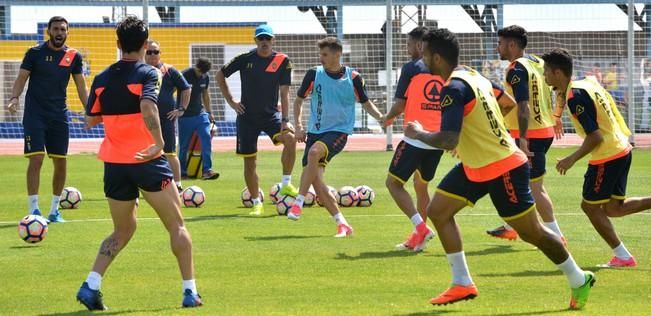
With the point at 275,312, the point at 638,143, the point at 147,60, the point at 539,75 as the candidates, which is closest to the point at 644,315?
the point at 275,312

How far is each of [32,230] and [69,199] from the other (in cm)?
409

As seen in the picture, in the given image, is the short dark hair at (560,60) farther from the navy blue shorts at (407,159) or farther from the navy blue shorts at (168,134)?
the navy blue shorts at (168,134)

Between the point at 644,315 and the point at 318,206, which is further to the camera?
the point at 318,206

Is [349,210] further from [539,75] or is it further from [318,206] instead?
[539,75]

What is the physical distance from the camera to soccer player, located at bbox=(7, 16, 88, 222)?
13672 millimetres

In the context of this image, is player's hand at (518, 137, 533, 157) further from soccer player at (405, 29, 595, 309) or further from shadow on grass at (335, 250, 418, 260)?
soccer player at (405, 29, 595, 309)

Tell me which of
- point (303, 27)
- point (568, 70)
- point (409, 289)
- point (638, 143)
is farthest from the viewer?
point (303, 27)

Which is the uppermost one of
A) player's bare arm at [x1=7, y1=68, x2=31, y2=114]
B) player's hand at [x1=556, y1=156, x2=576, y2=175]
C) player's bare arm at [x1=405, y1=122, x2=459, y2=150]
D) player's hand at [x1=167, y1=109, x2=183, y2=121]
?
player's bare arm at [x1=7, y1=68, x2=31, y2=114]

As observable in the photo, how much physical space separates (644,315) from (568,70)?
9.33 feet

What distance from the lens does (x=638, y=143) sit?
100.0 feet

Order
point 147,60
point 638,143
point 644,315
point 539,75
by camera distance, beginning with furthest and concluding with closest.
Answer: point 638,143, point 147,60, point 539,75, point 644,315

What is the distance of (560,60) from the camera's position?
10.1m

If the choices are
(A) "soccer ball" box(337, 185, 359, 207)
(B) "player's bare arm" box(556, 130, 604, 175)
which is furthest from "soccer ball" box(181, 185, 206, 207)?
(B) "player's bare arm" box(556, 130, 604, 175)

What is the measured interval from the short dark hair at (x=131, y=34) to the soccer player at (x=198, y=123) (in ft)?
40.7
